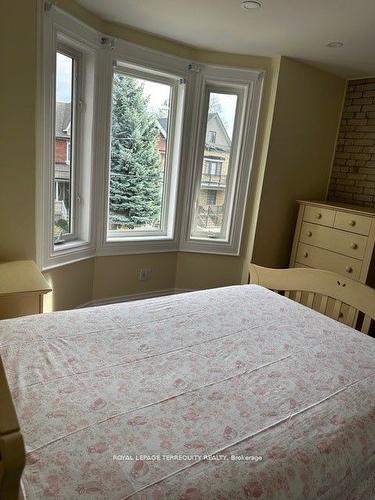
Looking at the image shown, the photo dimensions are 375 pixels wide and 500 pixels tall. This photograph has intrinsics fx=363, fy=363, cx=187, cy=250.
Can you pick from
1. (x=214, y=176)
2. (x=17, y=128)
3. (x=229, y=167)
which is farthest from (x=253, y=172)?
(x=17, y=128)

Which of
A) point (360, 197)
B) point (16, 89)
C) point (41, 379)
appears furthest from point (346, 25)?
point (41, 379)

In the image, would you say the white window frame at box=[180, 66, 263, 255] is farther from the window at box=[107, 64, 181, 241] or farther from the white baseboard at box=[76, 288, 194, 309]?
the white baseboard at box=[76, 288, 194, 309]

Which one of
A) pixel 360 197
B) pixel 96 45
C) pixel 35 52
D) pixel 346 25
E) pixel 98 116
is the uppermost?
pixel 346 25

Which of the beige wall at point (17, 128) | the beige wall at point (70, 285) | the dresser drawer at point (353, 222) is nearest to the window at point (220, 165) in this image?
the dresser drawer at point (353, 222)

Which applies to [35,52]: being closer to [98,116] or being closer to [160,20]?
[98,116]

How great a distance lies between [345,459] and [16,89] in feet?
7.97

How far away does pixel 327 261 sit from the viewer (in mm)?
3227

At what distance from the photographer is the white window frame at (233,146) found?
3.23 m

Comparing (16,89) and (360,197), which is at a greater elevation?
(16,89)

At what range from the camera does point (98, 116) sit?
9.33 feet

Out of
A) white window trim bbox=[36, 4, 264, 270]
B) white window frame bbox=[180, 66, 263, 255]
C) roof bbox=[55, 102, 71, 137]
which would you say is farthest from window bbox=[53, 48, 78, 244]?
white window frame bbox=[180, 66, 263, 255]

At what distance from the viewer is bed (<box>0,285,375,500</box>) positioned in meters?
0.88

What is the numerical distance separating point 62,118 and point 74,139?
186 mm

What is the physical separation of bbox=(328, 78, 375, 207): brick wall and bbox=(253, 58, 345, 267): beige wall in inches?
3.4
